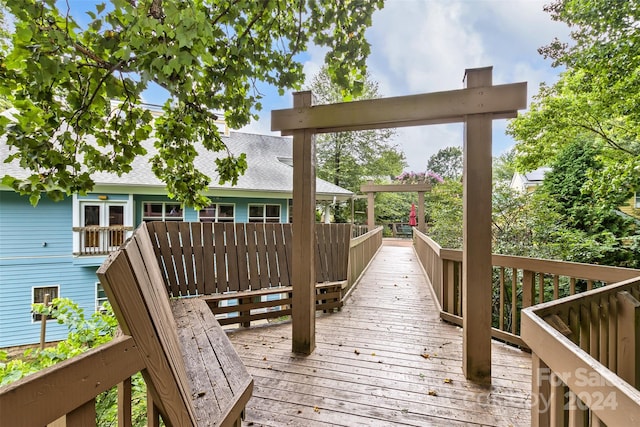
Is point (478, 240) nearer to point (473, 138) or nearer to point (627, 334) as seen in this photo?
point (473, 138)

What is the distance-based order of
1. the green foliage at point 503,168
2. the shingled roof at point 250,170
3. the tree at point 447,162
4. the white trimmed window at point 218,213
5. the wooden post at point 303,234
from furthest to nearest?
the tree at point 447,162, the green foliage at point 503,168, the white trimmed window at point 218,213, the shingled roof at point 250,170, the wooden post at point 303,234

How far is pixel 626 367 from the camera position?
1748 millimetres

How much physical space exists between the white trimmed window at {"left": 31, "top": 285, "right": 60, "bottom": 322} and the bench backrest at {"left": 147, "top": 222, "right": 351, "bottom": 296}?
7.29 metres

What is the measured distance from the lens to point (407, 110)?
107 inches

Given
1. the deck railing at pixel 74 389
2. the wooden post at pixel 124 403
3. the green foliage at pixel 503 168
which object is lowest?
the wooden post at pixel 124 403

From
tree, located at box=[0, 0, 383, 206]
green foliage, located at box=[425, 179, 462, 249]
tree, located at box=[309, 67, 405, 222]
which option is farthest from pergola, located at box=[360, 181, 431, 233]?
tree, located at box=[0, 0, 383, 206]

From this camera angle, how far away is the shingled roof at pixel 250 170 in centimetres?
818

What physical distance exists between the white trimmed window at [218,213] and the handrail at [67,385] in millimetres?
9401

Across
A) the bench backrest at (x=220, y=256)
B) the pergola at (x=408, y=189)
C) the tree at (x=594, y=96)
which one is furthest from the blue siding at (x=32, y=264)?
the tree at (x=594, y=96)

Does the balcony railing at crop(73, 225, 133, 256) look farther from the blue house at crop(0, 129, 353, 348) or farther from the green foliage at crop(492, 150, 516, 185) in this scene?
the green foliage at crop(492, 150, 516, 185)

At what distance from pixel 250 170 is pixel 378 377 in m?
9.68

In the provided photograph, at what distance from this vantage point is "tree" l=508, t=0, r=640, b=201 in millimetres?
5500

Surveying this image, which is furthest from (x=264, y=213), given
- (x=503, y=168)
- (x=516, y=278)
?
(x=503, y=168)

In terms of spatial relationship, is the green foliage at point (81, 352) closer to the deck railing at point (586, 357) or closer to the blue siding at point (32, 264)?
the deck railing at point (586, 357)
